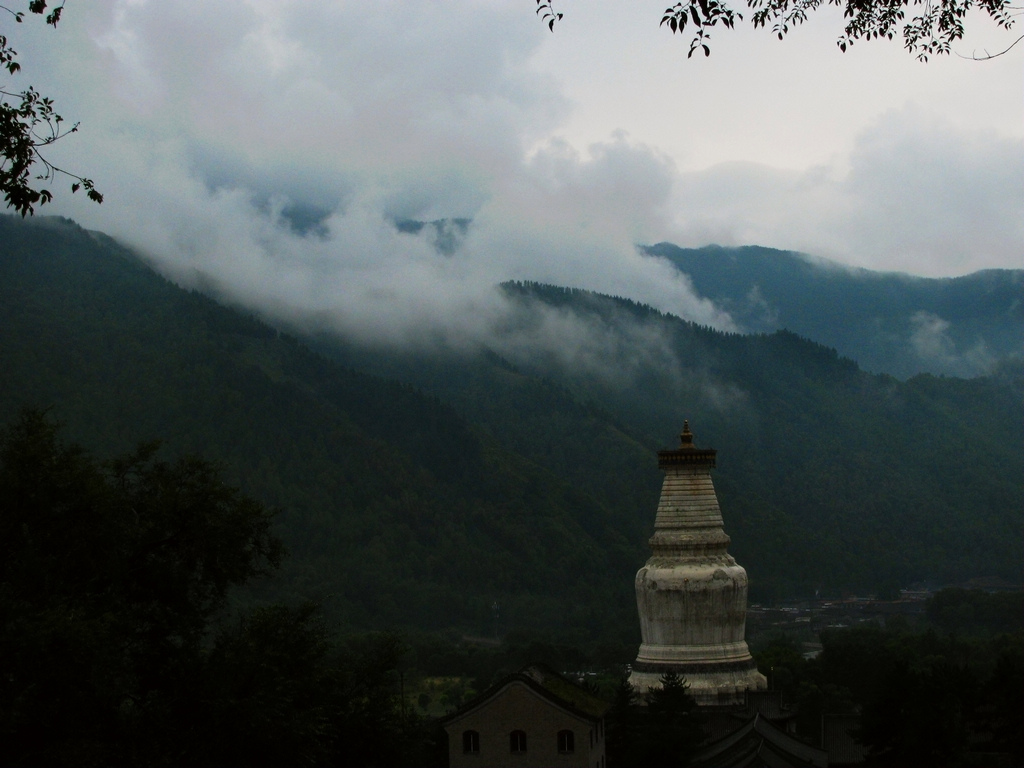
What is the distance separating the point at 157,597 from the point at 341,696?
687 cm

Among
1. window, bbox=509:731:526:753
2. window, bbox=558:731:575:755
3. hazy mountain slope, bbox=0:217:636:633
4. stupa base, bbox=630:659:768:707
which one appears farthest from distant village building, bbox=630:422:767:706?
hazy mountain slope, bbox=0:217:636:633

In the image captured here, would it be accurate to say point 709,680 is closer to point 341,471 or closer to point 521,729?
point 521,729

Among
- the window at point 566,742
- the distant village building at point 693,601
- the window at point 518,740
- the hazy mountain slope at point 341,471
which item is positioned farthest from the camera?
the hazy mountain slope at point 341,471

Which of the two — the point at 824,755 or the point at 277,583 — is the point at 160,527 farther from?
the point at 277,583

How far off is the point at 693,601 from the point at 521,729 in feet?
84.6

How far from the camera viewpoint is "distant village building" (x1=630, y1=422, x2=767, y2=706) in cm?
6362

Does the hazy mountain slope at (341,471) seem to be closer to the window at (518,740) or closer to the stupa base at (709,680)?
the stupa base at (709,680)

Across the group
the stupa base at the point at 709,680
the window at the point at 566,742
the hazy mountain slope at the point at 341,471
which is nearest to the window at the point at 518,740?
the window at the point at 566,742

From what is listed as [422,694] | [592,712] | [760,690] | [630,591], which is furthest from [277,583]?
[592,712]

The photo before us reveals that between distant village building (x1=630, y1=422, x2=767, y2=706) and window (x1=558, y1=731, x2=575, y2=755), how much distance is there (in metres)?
23.8

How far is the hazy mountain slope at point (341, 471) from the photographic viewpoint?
16638 centimetres

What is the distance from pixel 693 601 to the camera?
64438 mm

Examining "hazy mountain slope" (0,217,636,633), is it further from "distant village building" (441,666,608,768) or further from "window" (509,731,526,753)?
"window" (509,731,526,753)

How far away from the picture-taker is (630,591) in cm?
16638
